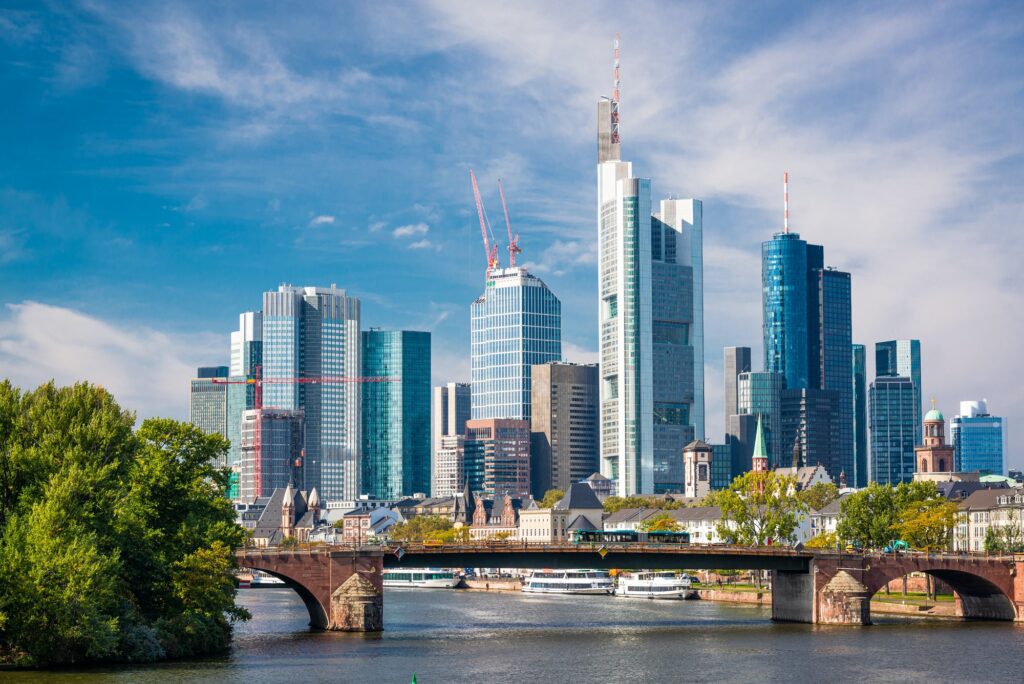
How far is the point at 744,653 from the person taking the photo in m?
118

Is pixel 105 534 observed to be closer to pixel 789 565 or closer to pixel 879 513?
pixel 789 565

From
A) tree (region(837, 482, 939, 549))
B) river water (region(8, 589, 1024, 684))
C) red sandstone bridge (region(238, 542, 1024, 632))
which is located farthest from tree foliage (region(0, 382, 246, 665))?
tree (region(837, 482, 939, 549))

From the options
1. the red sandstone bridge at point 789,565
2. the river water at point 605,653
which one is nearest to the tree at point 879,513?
the red sandstone bridge at point 789,565

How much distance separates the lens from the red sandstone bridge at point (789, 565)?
143 m

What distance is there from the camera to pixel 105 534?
100 m

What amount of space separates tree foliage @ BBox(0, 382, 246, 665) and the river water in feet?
9.42

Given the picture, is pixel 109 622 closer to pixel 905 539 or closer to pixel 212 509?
pixel 212 509

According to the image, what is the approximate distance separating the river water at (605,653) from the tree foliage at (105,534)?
287 cm

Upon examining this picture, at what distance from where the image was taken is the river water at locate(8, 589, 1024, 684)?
102938 millimetres

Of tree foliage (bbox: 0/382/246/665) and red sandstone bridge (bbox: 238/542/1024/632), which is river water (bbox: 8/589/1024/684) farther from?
red sandstone bridge (bbox: 238/542/1024/632)

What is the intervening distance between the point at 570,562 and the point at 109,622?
61.2 meters

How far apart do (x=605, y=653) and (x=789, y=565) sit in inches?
1472

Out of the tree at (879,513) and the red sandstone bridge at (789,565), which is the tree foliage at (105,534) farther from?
the tree at (879,513)

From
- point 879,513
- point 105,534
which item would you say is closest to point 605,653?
point 105,534
